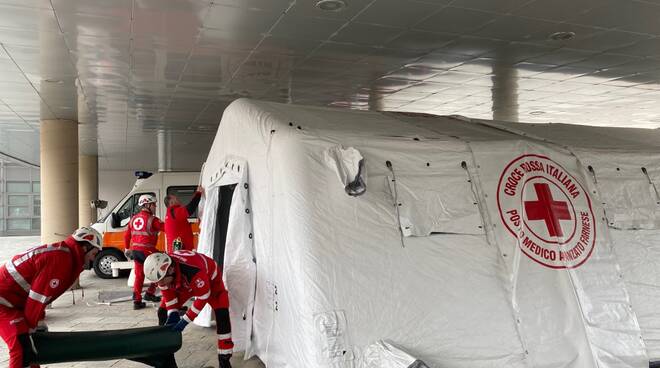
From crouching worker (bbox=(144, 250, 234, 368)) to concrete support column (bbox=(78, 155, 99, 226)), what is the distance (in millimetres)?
13025

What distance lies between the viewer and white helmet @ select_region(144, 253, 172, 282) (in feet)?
13.1

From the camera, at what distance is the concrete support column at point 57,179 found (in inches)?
381

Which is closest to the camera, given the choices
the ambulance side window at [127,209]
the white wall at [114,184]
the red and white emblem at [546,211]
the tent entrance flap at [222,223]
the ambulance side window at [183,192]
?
the red and white emblem at [546,211]

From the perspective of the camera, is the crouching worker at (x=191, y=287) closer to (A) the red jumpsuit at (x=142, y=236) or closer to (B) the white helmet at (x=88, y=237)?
(B) the white helmet at (x=88, y=237)

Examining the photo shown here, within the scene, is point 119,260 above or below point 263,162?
below

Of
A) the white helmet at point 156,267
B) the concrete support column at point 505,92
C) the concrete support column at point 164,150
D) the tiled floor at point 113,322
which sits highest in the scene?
the concrete support column at point 505,92

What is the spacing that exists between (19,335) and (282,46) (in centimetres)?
411

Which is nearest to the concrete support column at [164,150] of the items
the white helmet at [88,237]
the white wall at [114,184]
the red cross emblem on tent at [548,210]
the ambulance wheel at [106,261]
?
the white wall at [114,184]

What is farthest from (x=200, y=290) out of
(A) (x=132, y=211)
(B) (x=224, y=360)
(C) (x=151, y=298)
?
(A) (x=132, y=211)

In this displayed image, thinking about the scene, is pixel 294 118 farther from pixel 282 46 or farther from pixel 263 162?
pixel 282 46

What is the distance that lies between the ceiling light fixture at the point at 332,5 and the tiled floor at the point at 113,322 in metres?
3.32

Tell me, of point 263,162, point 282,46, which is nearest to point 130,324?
point 263,162

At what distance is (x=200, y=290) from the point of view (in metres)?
4.18

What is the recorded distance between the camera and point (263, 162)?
424 cm
